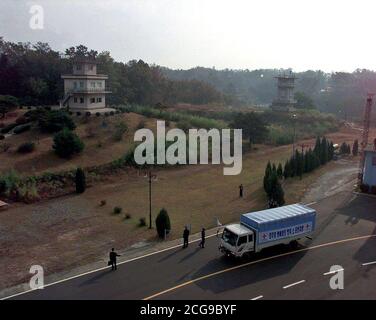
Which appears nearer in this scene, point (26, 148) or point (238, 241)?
point (238, 241)

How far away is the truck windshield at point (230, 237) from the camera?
23938mm

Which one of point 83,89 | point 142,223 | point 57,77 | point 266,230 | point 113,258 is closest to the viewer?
point 113,258

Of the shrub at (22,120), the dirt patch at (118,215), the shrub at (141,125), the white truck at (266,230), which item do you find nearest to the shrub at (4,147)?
the shrub at (22,120)

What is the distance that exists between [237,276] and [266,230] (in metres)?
3.63

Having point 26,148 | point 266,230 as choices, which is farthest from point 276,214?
point 26,148

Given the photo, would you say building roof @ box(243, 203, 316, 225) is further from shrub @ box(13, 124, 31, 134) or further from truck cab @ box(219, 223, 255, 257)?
shrub @ box(13, 124, 31, 134)

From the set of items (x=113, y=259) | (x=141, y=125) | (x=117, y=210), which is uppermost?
(x=141, y=125)

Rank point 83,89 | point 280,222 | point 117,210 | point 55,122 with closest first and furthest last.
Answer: point 280,222 < point 117,210 < point 55,122 < point 83,89

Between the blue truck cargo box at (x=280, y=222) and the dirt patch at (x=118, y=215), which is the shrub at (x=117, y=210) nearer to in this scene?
the dirt patch at (x=118, y=215)

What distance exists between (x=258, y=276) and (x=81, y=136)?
39.9m

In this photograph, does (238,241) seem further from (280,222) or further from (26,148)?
(26,148)

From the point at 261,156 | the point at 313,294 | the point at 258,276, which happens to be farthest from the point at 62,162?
the point at 313,294

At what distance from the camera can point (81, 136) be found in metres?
55.8

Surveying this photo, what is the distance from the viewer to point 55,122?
182 feet
